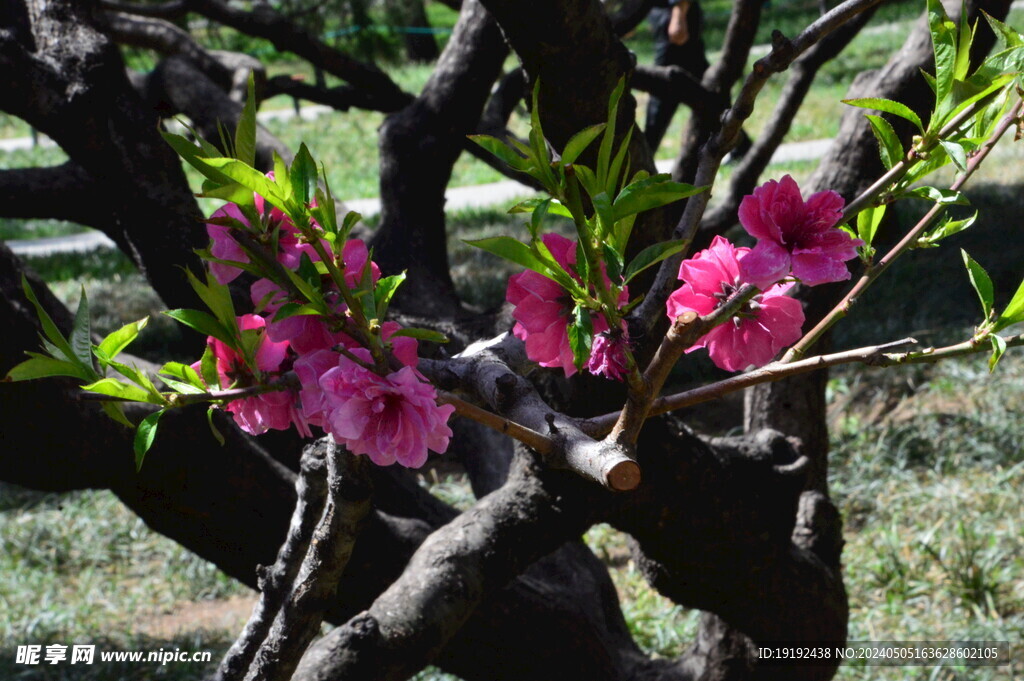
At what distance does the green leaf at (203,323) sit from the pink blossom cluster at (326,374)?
0.07ft

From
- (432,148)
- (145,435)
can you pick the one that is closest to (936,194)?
(145,435)

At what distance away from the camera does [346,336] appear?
0.90 metres

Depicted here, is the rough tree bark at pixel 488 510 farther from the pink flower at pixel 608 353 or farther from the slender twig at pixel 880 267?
the pink flower at pixel 608 353

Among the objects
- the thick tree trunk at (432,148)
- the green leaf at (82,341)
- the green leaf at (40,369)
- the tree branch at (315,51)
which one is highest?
the tree branch at (315,51)

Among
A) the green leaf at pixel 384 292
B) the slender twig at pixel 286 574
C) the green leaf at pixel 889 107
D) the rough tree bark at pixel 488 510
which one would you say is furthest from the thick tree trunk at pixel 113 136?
the green leaf at pixel 889 107

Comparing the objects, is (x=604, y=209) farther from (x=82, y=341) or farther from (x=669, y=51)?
(x=669, y=51)

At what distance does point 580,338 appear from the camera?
32.2 inches

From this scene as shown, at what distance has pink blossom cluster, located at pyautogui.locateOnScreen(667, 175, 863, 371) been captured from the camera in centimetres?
86

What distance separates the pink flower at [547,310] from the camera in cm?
92

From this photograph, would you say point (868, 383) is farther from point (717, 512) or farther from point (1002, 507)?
point (717, 512)

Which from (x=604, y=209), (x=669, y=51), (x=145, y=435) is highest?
(x=669, y=51)

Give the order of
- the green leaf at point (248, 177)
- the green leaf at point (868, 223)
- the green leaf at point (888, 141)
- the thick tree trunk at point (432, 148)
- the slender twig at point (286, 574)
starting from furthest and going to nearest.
→ the thick tree trunk at point (432, 148)
the slender twig at point (286, 574)
the green leaf at point (868, 223)
the green leaf at point (888, 141)
the green leaf at point (248, 177)

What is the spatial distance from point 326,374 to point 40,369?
0.84 feet

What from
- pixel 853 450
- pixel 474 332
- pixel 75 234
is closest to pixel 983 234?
pixel 853 450
